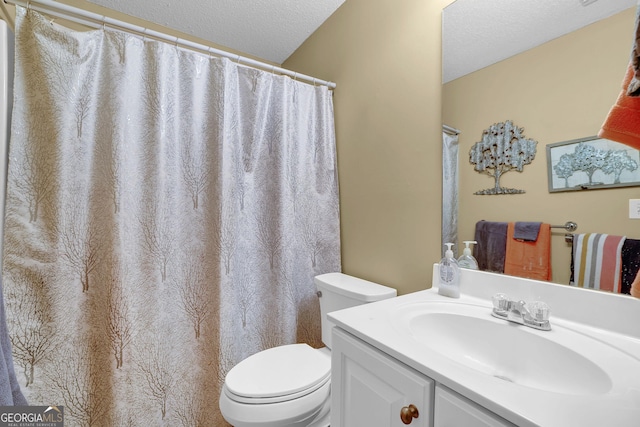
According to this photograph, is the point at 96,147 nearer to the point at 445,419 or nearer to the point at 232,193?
the point at 232,193

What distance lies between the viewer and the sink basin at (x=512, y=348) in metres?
0.58

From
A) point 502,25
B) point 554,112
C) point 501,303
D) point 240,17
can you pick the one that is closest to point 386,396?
point 501,303

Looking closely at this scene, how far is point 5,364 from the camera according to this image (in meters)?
0.71

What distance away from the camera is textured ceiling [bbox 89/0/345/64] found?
1.56 meters

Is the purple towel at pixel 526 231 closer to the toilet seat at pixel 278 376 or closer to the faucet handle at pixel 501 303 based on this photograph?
the faucet handle at pixel 501 303

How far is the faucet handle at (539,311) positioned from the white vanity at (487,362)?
32 mm

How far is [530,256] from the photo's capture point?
85cm

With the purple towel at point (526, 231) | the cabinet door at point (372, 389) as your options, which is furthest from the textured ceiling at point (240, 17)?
the cabinet door at point (372, 389)

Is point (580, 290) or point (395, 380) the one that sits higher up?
point (580, 290)

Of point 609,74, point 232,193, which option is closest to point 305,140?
point 232,193

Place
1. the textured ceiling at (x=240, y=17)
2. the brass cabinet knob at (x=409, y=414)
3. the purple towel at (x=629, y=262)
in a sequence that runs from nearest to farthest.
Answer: the brass cabinet knob at (x=409, y=414)
the purple towel at (x=629, y=262)
the textured ceiling at (x=240, y=17)

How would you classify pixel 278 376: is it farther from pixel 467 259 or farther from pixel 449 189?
pixel 449 189

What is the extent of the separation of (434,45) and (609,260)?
98cm

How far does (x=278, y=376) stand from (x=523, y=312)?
0.90 metres
